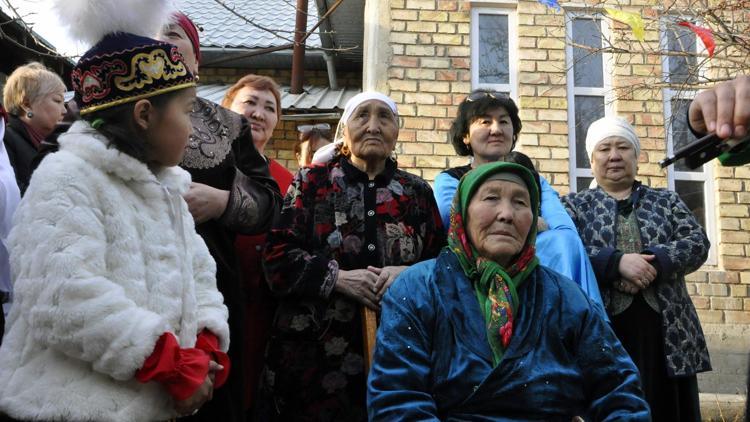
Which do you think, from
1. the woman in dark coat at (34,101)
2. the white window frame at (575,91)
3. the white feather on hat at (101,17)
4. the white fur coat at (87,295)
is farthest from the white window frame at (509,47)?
the white fur coat at (87,295)

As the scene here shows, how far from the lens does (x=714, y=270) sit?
23.0 feet

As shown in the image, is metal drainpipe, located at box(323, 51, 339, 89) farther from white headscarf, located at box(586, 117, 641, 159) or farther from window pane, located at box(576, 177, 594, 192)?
white headscarf, located at box(586, 117, 641, 159)

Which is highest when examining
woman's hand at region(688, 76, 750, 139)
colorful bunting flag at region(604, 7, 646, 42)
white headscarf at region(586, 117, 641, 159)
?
colorful bunting flag at region(604, 7, 646, 42)

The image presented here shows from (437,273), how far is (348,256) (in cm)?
56

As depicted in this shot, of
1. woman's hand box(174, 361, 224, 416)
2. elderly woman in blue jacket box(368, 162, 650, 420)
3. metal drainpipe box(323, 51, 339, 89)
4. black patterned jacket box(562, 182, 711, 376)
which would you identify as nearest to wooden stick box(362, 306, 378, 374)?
elderly woman in blue jacket box(368, 162, 650, 420)

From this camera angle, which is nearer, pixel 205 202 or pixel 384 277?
pixel 205 202

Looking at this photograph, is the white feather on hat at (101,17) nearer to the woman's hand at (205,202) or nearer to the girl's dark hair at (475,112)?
the woman's hand at (205,202)

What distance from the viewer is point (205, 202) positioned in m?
2.80

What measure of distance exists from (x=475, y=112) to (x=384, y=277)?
137cm

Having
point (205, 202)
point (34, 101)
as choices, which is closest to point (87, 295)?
point (205, 202)

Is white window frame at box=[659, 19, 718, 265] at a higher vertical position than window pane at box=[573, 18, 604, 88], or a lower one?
lower

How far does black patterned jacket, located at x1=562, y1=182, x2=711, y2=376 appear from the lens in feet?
12.3

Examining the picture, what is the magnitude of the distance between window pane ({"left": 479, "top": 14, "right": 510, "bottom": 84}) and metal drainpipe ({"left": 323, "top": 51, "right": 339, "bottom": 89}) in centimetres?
267

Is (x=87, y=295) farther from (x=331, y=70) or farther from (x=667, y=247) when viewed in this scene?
(x=331, y=70)
